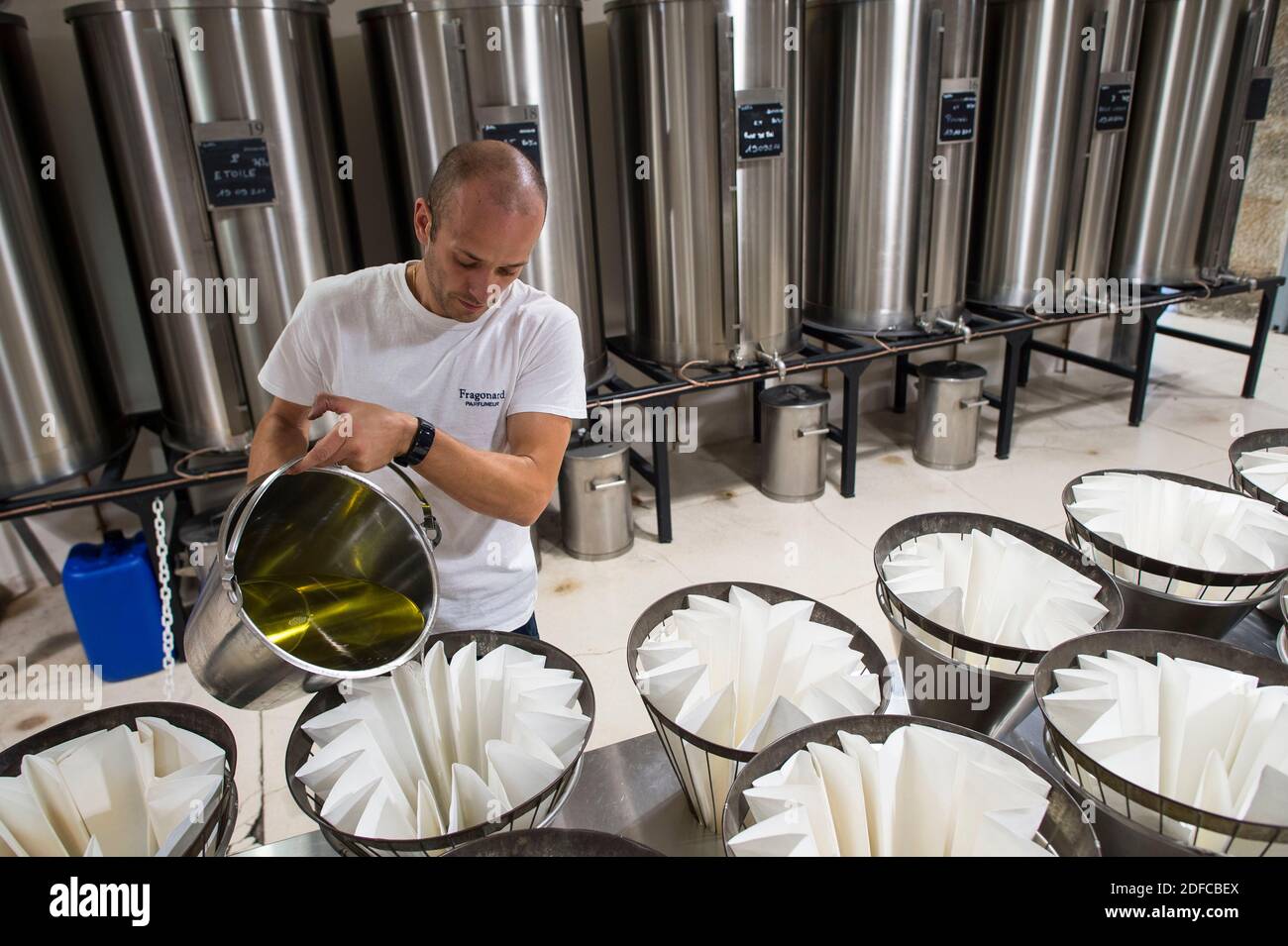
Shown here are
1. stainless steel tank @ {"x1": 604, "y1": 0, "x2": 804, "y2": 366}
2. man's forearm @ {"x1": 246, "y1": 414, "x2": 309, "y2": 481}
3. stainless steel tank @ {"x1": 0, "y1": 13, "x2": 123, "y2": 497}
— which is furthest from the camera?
stainless steel tank @ {"x1": 604, "y1": 0, "x2": 804, "y2": 366}

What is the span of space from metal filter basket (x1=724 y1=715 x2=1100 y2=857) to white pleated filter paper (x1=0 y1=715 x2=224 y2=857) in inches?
21.5

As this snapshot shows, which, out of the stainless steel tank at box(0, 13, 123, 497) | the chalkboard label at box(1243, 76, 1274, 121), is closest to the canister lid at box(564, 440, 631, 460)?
the stainless steel tank at box(0, 13, 123, 497)

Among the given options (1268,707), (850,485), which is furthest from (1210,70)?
(1268,707)

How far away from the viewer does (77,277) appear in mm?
2820

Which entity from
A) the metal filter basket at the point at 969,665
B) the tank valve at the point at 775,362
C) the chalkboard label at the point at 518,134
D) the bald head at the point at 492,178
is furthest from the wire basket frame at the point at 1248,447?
the chalkboard label at the point at 518,134

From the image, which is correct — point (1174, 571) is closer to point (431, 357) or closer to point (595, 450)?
point (431, 357)

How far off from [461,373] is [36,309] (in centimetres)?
189

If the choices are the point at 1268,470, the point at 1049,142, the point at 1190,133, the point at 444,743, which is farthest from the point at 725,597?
the point at 1190,133

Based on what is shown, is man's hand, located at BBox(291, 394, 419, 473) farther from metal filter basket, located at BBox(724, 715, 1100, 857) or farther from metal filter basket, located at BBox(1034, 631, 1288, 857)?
metal filter basket, located at BBox(1034, 631, 1288, 857)

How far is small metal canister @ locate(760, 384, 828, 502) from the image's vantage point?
371 centimetres

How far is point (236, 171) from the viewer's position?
8.32 ft

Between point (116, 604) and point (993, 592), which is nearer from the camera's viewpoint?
point (993, 592)
